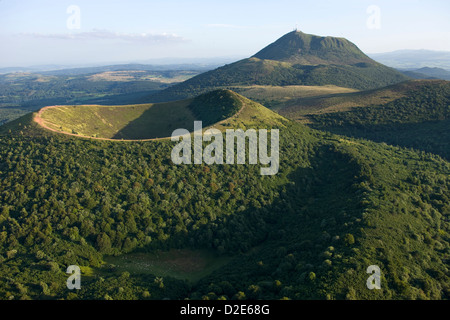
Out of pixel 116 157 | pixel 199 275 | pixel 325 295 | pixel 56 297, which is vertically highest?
pixel 116 157

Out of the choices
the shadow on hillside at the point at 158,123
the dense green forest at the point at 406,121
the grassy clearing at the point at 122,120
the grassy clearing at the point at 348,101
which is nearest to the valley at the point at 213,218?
the grassy clearing at the point at 122,120

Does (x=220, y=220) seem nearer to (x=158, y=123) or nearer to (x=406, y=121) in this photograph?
(x=158, y=123)

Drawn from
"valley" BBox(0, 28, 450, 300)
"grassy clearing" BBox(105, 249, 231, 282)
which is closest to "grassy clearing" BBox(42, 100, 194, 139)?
"valley" BBox(0, 28, 450, 300)

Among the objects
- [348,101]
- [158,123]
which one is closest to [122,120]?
[158,123]

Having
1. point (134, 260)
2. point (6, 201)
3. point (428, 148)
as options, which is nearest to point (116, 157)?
point (6, 201)

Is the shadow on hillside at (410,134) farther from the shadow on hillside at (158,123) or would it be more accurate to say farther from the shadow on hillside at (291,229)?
the shadow on hillside at (158,123)

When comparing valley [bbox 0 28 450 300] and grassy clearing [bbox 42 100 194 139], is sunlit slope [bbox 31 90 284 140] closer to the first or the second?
grassy clearing [bbox 42 100 194 139]

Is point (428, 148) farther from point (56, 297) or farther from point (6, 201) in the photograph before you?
point (6, 201)

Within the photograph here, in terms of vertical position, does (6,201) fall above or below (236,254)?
above
